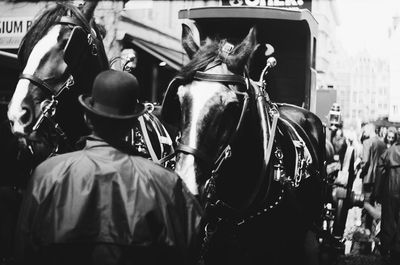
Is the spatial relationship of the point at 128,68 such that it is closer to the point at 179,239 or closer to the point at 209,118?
the point at 209,118

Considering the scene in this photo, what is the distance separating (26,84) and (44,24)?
1.92 ft

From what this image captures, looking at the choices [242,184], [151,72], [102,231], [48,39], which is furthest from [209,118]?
[151,72]

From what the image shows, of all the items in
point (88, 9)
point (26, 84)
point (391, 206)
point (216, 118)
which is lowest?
point (391, 206)

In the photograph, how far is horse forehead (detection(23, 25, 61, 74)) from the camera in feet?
14.5

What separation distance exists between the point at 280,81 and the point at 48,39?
4.66 m

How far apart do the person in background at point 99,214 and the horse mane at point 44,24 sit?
6.02ft

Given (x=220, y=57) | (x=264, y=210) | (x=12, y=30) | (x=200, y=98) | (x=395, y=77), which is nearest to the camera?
(x=200, y=98)

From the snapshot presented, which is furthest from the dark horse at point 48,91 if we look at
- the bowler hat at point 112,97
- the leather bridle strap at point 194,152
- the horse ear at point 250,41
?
the bowler hat at point 112,97

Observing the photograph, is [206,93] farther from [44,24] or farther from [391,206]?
[391,206]

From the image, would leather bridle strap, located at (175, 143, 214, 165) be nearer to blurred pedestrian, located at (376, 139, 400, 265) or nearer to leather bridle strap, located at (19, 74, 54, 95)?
leather bridle strap, located at (19, 74, 54, 95)

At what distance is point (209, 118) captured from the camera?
14.9ft

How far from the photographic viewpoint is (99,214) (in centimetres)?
282

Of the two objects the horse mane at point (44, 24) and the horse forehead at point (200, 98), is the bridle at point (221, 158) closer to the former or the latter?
the horse forehead at point (200, 98)

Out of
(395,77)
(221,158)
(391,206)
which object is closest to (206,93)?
(221,158)
